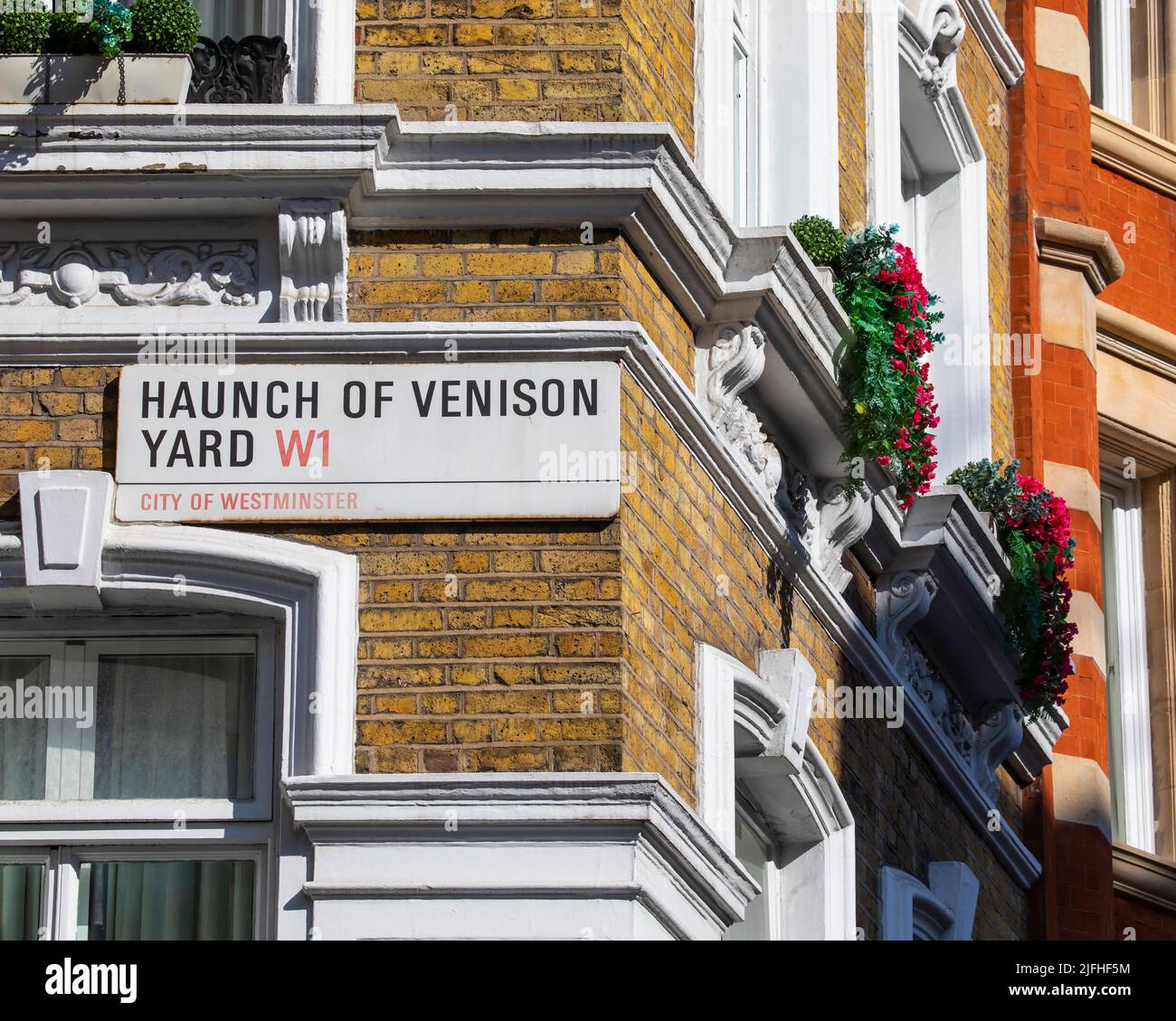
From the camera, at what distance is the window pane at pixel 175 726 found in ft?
34.3

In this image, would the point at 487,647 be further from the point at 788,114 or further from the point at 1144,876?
the point at 1144,876

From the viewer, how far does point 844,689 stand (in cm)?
1321

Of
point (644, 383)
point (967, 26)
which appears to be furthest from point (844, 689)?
point (967, 26)

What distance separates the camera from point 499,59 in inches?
433

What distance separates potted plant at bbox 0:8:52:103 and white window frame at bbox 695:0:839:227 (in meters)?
3.16

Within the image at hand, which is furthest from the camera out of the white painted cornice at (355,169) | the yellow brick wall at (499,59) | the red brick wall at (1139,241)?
the red brick wall at (1139,241)

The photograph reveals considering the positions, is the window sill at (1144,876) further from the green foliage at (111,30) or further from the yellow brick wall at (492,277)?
the green foliage at (111,30)

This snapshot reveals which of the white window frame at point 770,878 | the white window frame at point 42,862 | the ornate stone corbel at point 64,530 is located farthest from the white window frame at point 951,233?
the white window frame at point 42,862

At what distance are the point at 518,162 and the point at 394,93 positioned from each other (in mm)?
554

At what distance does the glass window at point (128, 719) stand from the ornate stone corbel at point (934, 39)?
623 cm

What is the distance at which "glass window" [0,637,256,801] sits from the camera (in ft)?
34.3

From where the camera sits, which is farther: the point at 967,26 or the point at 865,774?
the point at 967,26
